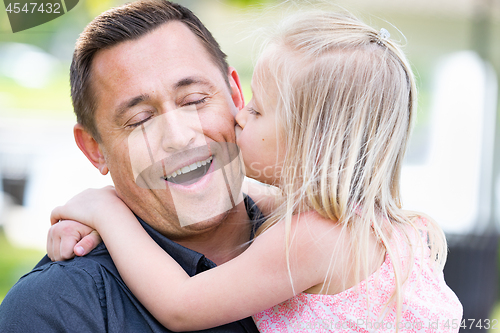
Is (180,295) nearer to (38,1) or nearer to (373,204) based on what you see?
(373,204)

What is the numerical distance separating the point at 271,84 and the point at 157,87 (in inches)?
15.2

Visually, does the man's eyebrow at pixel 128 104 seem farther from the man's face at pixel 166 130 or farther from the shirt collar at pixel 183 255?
the shirt collar at pixel 183 255

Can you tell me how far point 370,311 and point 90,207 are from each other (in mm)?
1004

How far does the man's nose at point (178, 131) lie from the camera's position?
1.56 metres

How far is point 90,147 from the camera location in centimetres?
180

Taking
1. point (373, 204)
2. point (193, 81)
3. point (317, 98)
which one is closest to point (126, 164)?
point (193, 81)

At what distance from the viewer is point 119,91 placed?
1588 millimetres

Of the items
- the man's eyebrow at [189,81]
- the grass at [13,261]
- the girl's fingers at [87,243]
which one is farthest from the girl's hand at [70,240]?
the grass at [13,261]

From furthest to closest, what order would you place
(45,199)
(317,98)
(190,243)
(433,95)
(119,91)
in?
(45,199) < (433,95) < (190,243) < (119,91) < (317,98)

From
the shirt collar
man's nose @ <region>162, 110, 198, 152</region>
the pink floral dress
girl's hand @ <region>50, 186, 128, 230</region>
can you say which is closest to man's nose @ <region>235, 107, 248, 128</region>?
man's nose @ <region>162, 110, 198, 152</region>

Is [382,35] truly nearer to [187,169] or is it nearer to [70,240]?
[187,169]

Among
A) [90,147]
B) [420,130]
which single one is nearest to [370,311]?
[90,147]

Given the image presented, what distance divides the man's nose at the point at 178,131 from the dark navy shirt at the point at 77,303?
17.3 inches

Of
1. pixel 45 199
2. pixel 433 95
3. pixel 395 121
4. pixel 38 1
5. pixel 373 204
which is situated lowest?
pixel 45 199
